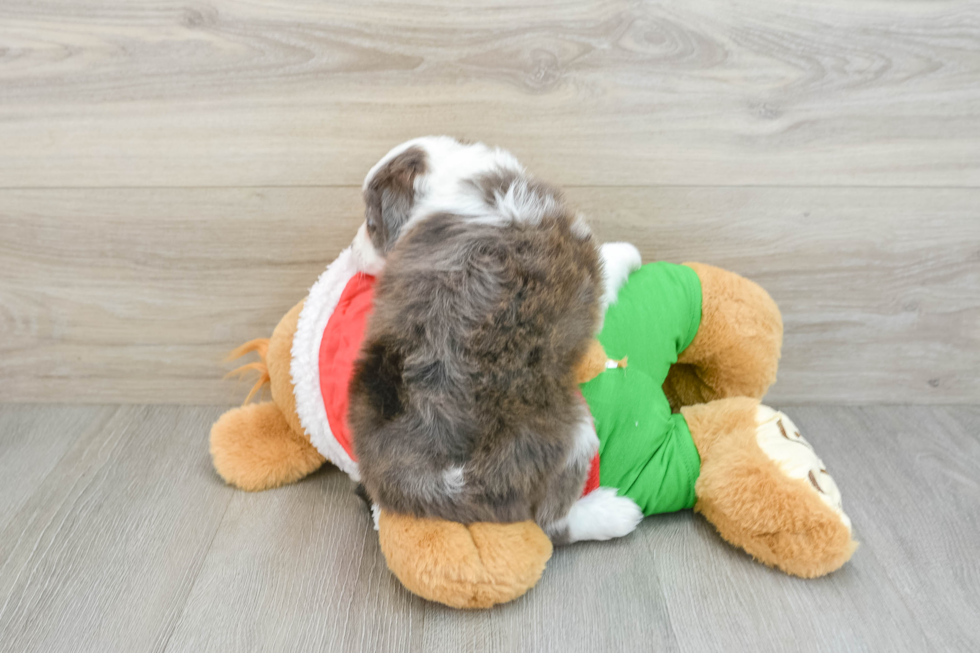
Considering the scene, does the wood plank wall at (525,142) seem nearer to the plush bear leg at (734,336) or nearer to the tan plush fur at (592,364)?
the plush bear leg at (734,336)

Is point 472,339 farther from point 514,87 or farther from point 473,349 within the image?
point 514,87

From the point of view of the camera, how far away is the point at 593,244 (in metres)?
0.63

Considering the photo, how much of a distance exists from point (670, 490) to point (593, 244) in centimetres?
30

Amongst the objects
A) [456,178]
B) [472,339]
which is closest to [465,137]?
[456,178]

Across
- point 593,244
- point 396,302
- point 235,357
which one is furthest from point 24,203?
point 593,244

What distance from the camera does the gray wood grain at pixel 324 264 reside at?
88 centimetres

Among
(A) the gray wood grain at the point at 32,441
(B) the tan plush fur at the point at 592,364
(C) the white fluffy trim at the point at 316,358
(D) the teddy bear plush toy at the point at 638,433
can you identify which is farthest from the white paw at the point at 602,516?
(A) the gray wood grain at the point at 32,441

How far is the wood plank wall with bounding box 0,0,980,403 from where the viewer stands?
810 mm

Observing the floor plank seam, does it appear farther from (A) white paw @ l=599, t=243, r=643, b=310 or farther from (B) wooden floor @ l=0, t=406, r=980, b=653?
(A) white paw @ l=599, t=243, r=643, b=310

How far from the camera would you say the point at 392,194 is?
0.62 m

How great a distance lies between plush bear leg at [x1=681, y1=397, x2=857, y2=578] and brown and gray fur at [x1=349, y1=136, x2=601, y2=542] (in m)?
0.19

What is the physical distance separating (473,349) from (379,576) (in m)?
0.31

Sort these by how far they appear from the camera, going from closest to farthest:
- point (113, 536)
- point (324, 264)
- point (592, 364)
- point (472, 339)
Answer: point (472, 339) < point (592, 364) < point (113, 536) < point (324, 264)

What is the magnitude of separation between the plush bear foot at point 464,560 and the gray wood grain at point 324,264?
16.9 inches
